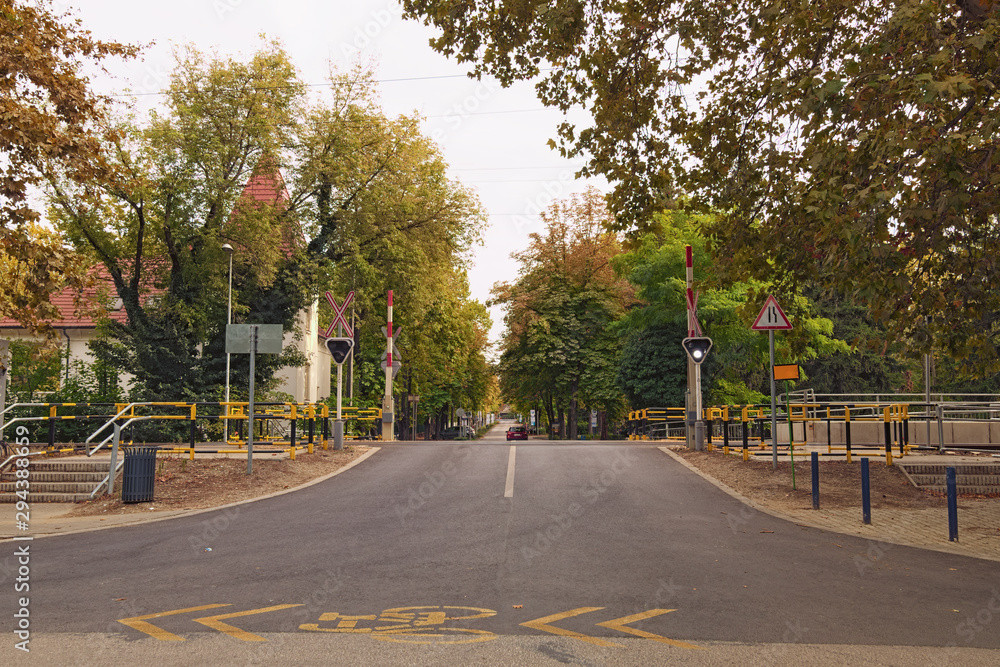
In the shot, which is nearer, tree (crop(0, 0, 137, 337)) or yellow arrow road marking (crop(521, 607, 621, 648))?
yellow arrow road marking (crop(521, 607, 621, 648))

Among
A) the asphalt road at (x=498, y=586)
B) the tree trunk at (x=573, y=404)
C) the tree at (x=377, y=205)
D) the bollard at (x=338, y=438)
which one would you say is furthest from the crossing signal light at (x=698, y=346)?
the tree trunk at (x=573, y=404)

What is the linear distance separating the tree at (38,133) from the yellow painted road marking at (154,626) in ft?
28.9

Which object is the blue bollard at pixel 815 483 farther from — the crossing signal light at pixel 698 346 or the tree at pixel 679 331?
the tree at pixel 679 331

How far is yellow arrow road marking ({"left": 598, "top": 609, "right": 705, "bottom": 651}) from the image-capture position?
18.4 ft

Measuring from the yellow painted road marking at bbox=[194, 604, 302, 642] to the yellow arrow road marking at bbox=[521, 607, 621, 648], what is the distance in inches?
77.4

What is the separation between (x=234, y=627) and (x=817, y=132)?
8286mm

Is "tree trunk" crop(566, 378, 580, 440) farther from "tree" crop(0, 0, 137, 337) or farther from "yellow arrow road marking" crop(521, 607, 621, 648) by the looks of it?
"yellow arrow road marking" crop(521, 607, 621, 648)

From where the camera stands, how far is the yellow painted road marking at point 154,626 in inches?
228

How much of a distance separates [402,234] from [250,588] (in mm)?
26633

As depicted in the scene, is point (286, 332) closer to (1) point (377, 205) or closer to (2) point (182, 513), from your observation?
(1) point (377, 205)

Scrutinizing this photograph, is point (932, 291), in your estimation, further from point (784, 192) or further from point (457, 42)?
point (457, 42)

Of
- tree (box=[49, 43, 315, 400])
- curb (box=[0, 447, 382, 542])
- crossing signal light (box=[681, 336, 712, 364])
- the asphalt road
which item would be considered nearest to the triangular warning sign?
the asphalt road

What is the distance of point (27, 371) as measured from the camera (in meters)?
32.7

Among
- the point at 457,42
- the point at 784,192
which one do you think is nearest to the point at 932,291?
the point at 784,192
